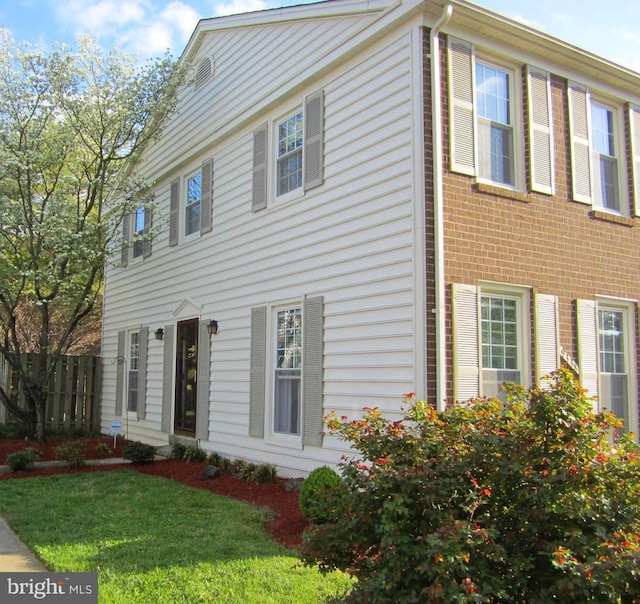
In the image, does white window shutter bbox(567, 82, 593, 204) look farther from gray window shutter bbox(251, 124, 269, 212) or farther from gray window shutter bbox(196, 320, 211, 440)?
gray window shutter bbox(196, 320, 211, 440)

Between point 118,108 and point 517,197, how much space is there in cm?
820

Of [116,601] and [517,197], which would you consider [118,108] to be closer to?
[517,197]

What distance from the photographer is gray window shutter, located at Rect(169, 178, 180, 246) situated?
1299 cm

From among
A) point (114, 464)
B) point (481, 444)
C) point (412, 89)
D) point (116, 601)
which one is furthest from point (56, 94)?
point (481, 444)

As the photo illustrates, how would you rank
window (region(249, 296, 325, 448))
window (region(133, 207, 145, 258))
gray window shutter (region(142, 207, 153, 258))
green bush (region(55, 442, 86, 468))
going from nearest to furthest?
window (region(249, 296, 325, 448)) → green bush (region(55, 442, 86, 468)) → gray window shutter (region(142, 207, 153, 258)) → window (region(133, 207, 145, 258))

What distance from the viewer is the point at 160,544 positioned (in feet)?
18.9

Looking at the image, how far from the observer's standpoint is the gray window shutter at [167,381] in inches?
492

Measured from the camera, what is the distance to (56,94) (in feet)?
39.4

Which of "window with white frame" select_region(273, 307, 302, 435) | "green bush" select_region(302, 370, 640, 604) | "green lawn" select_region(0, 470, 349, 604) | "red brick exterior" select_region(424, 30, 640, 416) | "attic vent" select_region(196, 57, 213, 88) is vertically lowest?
"green lawn" select_region(0, 470, 349, 604)

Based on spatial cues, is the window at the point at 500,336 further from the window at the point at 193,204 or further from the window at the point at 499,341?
the window at the point at 193,204

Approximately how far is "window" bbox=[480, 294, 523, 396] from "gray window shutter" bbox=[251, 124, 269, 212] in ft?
13.5

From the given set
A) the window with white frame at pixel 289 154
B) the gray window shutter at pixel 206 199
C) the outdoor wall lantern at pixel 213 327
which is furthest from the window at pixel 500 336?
the gray window shutter at pixel 206 199

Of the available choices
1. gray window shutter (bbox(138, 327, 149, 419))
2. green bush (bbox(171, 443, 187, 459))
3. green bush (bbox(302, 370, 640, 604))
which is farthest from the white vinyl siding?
green bush (bbox(302, 370, 640, 604))

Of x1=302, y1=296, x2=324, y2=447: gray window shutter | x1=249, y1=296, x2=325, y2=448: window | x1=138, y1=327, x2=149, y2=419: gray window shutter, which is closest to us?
x1=302, y1=296, x2=324, y2=447: gray window shutter
